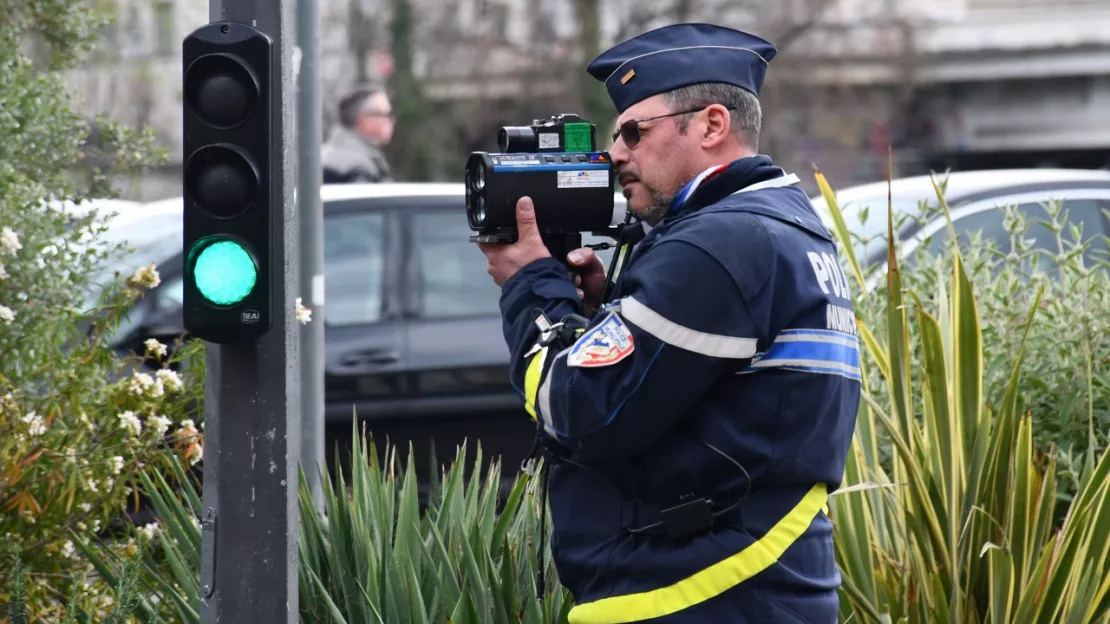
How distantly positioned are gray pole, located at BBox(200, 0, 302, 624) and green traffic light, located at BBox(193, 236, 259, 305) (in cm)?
7

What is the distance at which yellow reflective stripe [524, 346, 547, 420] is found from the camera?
2.57 m

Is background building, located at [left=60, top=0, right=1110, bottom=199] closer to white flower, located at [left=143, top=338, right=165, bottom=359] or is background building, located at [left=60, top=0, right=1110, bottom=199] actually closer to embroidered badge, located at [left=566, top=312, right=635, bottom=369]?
white flower, located at [left=143, top=338, right=165, bottom=359]

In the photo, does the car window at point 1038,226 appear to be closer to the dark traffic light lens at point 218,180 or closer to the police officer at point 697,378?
the police officer at point 697,378

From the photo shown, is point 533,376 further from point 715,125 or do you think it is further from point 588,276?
point 715,125

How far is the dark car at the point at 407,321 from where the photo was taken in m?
6.33

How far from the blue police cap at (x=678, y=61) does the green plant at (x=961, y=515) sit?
3.17 ft

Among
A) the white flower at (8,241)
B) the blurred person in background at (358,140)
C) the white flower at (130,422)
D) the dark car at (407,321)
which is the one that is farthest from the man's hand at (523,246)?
the blurred person in background at (358,140)

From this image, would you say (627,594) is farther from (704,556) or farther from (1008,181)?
(1008,181)

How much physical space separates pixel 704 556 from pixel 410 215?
434 cm

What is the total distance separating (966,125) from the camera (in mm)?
29922

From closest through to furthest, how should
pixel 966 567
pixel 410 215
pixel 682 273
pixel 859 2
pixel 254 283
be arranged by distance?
pixel 682 273 → pixel 254 283 → pixel 966 567 → pixel 410 215 → pixel 859 2

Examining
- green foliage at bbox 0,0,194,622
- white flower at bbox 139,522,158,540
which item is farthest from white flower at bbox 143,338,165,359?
white flower at bbox 139,522,158,540

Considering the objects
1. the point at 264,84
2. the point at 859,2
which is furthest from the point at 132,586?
the point at 859,2

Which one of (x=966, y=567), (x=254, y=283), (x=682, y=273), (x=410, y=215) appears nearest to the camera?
(x=682, y=273)
